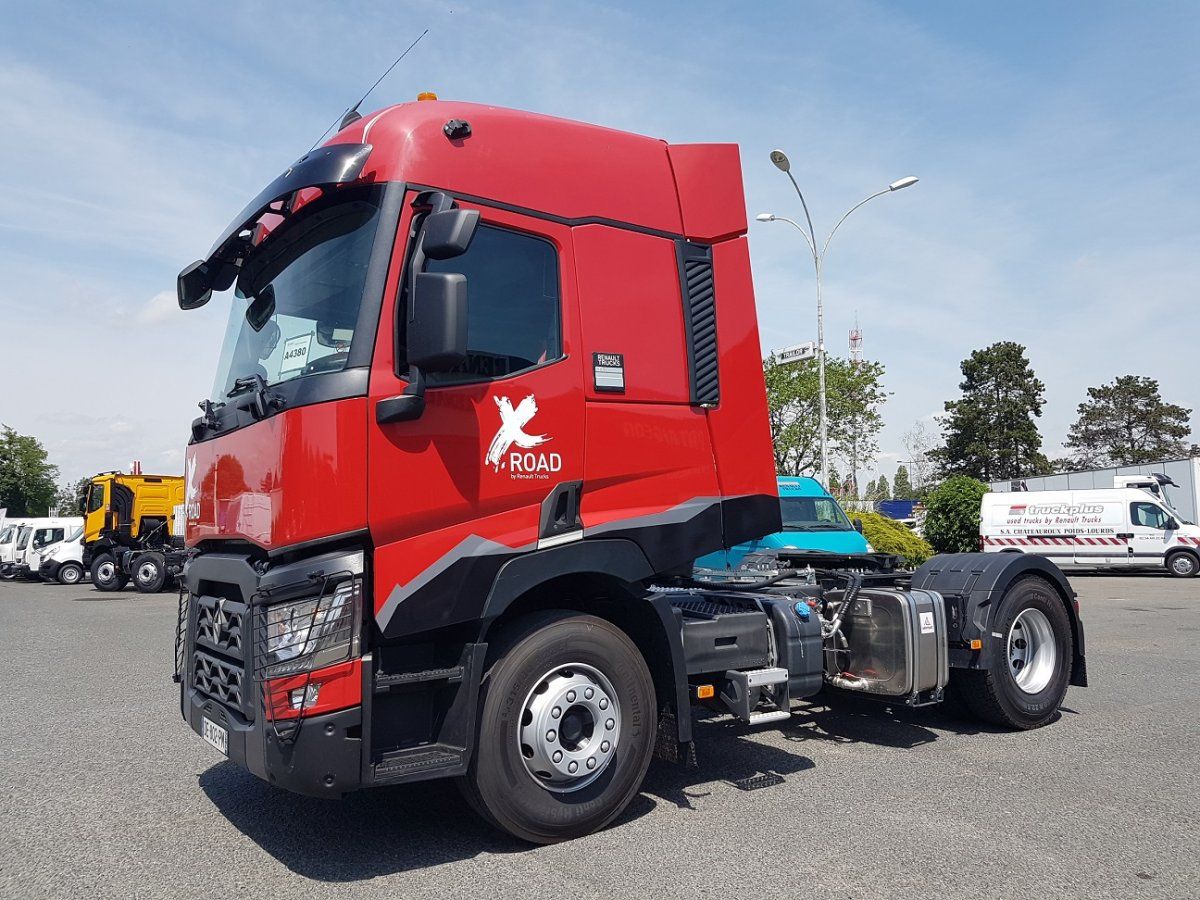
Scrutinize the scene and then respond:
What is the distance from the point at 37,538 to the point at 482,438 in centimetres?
3366

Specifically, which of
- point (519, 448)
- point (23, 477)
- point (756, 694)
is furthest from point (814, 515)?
point (23, 477)

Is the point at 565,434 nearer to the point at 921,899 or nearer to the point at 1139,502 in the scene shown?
the point at 921,899

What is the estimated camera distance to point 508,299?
445cm

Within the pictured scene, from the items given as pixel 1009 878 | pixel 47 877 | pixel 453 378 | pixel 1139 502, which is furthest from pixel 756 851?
pixel 1139 502

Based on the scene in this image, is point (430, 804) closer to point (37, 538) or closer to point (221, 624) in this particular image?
point (221, 624)

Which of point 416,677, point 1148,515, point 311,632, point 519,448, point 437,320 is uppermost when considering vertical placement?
point 437,320

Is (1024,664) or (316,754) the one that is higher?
(316,754)

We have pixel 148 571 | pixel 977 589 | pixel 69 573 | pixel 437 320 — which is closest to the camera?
pixel 437 320

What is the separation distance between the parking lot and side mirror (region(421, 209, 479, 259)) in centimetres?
262

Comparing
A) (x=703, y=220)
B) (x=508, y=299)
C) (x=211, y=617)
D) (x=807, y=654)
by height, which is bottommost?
(x=807, y=654)

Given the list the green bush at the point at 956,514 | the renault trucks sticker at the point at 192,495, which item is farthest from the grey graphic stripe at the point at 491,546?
the green bush at the point at 956,514

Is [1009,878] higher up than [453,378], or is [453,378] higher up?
[453,378]

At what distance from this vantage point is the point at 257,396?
422 cm

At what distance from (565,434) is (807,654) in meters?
Result: 2.18
